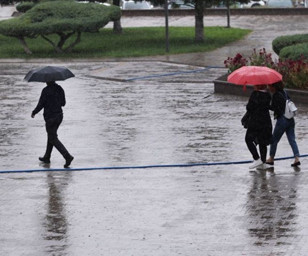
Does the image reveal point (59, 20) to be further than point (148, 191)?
Yes

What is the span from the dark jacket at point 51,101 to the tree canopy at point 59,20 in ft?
61.9

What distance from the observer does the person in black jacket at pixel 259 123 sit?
1382cm

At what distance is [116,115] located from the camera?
1972 cm

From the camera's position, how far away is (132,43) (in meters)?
37.2

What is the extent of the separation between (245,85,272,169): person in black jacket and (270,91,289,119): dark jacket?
135 mm

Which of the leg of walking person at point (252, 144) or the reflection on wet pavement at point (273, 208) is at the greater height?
the leg of walking person at point (252, 144)

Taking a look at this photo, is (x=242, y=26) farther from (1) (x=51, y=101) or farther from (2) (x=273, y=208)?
(2) (x=273, y=208)

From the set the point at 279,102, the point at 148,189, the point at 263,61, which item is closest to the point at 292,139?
the point at 279,102

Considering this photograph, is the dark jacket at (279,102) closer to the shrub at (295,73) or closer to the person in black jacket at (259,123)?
the person in black jacket at (259,123)

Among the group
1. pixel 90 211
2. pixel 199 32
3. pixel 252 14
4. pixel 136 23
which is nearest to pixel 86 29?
pixel 199 32

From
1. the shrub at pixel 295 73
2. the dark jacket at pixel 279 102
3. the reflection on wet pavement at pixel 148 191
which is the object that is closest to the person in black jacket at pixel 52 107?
the reflection on wet pavement at pixel 148 191

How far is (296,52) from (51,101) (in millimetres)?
10037

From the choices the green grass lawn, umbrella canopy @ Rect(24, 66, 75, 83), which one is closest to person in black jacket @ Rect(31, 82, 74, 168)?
umbrella canopy @ Rect(24, 66, 75, 83)

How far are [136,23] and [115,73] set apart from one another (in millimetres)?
20273
